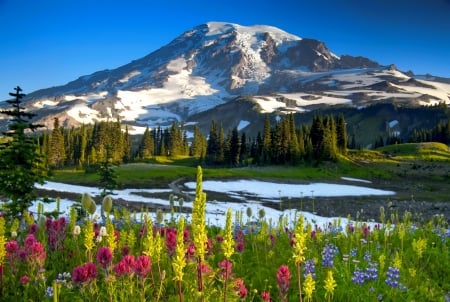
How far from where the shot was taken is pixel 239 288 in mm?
4762

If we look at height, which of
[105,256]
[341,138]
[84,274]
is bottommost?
[84,274]

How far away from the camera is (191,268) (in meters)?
5.13

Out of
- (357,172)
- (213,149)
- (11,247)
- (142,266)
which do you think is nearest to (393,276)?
(142,266)

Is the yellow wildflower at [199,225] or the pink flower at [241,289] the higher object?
the yellow wildflower at [199,225]

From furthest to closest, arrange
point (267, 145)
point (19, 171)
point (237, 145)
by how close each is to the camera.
A: point (237, 145) → point (267, 145) → point (19, 171)

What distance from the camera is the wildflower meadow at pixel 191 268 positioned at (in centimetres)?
377

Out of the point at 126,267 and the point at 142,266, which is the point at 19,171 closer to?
the point at 126,267

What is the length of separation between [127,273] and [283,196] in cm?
4862

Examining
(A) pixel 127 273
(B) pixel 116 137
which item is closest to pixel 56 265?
(A) pixel 127 273

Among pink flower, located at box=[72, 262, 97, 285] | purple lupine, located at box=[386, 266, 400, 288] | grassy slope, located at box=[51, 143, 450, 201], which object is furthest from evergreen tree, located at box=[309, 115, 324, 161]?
pink flower, located at box=[72, 262, 97, 285]

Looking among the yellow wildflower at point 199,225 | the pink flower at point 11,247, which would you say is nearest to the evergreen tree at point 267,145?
the pink flower at point 11,247

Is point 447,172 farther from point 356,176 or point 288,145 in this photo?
point 288,145

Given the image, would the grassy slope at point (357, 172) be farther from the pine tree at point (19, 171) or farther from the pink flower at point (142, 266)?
the pink flower at point (142, 266)

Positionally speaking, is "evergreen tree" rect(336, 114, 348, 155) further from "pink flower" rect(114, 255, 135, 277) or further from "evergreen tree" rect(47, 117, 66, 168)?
"pink flower" rect(114, 255, 135, 277)
